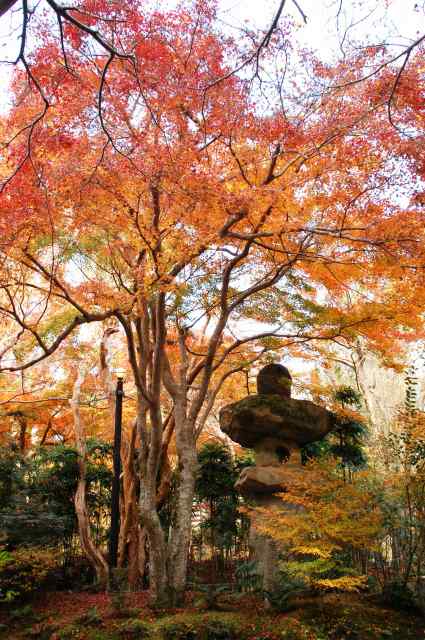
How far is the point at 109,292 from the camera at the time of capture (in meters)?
8.58

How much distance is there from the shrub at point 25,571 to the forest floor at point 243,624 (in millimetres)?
1042

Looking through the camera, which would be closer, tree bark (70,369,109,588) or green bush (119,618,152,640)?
green bush (119,618,152,640)

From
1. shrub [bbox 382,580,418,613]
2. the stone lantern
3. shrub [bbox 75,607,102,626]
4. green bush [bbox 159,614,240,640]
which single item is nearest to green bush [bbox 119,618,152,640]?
green bush [bbox 159,614,240,640]

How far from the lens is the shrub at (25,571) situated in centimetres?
914

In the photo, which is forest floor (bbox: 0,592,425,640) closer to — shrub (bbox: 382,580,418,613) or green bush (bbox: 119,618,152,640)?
green bush (bbox: 119,618,152,640)

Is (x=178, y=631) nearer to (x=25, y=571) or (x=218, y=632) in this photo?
(x=218, y=632)

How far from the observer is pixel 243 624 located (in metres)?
6.84

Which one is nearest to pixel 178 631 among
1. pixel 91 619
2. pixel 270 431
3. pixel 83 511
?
pixel 91 619

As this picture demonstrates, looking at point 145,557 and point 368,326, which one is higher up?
point 368,326

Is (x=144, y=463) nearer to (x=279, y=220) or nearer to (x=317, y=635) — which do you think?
(x=317, y=635)

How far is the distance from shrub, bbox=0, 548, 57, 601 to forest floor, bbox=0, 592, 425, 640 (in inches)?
41.0

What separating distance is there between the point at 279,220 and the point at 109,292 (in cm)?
292

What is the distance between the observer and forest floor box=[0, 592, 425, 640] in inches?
247

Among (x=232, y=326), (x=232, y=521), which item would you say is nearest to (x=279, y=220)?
(x=232, y=326)
